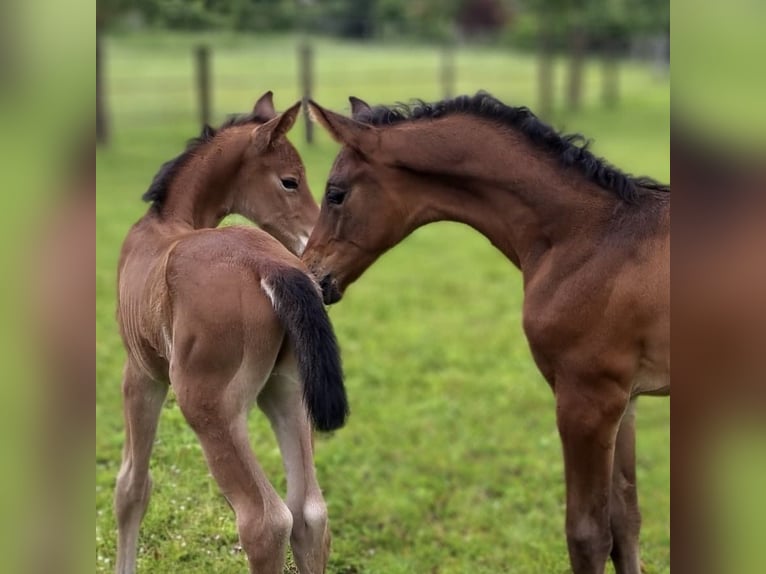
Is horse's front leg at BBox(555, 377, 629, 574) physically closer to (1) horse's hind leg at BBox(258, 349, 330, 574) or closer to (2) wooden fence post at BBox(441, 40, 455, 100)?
(1) horse's hind leg at BBox(258, 349, 330, 574)

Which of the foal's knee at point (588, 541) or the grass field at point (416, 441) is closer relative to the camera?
the foal's knee at point (588, 541)

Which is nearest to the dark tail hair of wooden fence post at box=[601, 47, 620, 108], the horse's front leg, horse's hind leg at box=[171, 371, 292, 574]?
horse's hind leg at box=[171, 371, 292, 574]

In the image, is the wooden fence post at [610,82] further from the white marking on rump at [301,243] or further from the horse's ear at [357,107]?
the white marking on rump at [301,243]

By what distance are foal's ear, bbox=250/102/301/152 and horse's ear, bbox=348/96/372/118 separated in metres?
0.24

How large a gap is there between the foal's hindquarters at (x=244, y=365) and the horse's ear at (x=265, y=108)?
0.68 meters

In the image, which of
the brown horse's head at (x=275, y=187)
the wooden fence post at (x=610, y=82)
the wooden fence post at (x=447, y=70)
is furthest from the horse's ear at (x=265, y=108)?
the wooden fence post at (x=610, y=82)

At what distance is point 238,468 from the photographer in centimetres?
255

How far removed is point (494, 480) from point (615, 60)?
22530 mm

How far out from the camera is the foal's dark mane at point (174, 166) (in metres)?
3.21

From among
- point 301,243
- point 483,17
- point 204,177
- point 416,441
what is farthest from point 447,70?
point 204,177

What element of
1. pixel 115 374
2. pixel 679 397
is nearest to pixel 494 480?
pixel 115 374

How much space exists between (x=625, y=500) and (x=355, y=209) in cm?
155

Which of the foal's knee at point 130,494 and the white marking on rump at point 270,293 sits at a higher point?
the white marking on rump at point 270,293

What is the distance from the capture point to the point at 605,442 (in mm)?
2916
